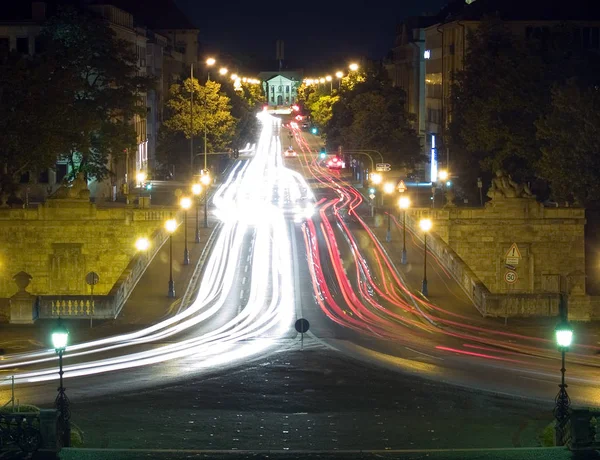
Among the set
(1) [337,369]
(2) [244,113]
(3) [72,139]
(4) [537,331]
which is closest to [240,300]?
(4) [537,331]

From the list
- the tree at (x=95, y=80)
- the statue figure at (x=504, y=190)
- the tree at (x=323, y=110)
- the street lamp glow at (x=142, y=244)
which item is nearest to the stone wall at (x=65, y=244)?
the street lamp glow at (x=142, y=244)

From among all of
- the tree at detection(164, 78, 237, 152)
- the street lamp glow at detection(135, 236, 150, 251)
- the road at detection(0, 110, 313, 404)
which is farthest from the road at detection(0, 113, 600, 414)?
the tree at detection(164, 78, 237, 152)

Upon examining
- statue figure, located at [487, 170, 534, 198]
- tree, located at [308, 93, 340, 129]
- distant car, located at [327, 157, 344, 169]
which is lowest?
statue figure, located at [487, 170, 534, 198]

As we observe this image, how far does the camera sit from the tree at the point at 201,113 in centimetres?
12212

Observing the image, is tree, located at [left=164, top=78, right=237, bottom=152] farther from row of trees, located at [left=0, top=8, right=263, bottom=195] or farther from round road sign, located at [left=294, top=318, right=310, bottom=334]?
round road sign, located at [left=294, top=318, right=310, bottom=334]

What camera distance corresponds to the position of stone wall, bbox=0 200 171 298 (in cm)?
6750

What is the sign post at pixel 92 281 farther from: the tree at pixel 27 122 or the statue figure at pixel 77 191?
the tree at pixel 27 122

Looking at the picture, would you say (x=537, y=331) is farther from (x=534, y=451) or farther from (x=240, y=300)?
(x=534, y=451)

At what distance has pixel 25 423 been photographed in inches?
961

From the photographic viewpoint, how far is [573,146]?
70.2m

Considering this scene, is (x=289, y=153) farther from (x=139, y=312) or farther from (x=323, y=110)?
(x=139, y=312)

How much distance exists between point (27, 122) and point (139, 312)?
2790 cm

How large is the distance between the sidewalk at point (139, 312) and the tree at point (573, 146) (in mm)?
20772

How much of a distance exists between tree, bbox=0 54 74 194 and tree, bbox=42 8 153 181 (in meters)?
5.02
